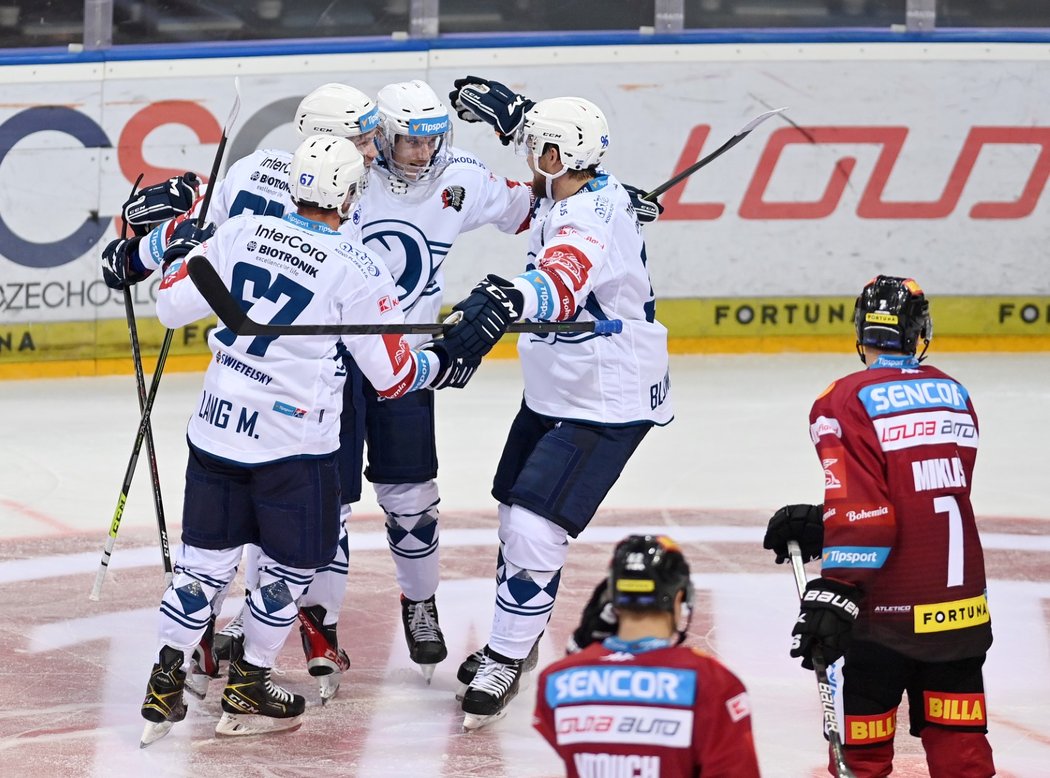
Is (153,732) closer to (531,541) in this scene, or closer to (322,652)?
(322,652)

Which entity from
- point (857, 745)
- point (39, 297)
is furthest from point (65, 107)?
point (857, 745)

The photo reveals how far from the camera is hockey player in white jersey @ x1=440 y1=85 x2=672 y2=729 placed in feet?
14.6

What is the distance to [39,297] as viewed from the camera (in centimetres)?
849

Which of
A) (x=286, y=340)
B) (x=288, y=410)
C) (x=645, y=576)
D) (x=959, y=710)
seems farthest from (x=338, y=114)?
(x=645, y=576)

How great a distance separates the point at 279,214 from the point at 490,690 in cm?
133

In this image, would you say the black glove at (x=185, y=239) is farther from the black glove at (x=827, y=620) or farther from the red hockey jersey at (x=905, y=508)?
the black glove at (x=827, y=620)

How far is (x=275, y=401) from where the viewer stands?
162 inches

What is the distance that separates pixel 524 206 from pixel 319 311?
1.18 m

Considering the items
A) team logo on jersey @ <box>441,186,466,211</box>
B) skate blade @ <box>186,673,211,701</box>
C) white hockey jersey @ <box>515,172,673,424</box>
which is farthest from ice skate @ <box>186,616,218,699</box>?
team logo on jersey @ <box>441,186,466,211</box>

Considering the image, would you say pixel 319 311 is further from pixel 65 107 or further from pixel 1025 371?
pixel 1025 371

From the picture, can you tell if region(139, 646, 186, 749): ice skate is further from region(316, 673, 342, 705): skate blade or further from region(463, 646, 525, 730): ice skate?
region(463, 646, 525, 730): ice skate

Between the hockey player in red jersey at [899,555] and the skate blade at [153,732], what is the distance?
1625 mm

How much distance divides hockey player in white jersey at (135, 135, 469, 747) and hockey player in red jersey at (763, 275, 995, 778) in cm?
111

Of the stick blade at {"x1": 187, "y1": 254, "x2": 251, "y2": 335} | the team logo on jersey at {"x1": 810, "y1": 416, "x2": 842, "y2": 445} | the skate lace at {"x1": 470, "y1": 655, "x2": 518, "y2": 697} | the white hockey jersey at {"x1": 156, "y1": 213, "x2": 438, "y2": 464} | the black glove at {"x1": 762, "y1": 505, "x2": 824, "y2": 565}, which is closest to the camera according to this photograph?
the team logo on jersey at {"x1": 810, "y1": 416, "x2": 842, "y2": 445}
